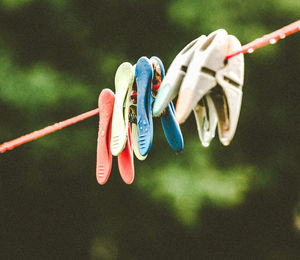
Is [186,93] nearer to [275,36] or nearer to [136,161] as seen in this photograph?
[275,36]

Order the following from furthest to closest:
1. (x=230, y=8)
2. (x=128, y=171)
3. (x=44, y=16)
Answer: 1. (x=44, y=16)
2. (x=230, y=8)
3. (x=128, y=171)

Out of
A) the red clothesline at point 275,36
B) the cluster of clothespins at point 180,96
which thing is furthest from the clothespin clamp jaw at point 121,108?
the red clothesline at point 275,36

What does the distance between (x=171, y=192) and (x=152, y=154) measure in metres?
0.28

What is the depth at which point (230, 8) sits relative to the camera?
287 cm

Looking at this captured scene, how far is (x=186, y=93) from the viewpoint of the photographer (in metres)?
0.90

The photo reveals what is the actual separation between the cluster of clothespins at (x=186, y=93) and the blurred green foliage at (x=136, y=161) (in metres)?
1.64

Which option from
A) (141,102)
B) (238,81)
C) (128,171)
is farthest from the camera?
(128,171)

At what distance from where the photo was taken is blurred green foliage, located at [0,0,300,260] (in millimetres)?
2877

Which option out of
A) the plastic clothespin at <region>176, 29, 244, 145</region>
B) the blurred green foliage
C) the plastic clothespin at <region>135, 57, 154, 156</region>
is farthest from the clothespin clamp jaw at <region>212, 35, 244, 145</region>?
the blurred green foliage

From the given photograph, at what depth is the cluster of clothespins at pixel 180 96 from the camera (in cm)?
93

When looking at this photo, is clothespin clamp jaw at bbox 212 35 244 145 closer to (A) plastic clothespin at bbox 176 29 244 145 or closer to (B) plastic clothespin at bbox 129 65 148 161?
(A) plastic clothespin at bbox 176 29 244 145

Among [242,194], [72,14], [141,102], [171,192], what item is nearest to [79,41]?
[72,14]

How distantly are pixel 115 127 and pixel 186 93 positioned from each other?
14.8 inches

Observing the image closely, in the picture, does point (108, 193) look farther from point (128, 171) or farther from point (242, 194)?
point (128, 171)
